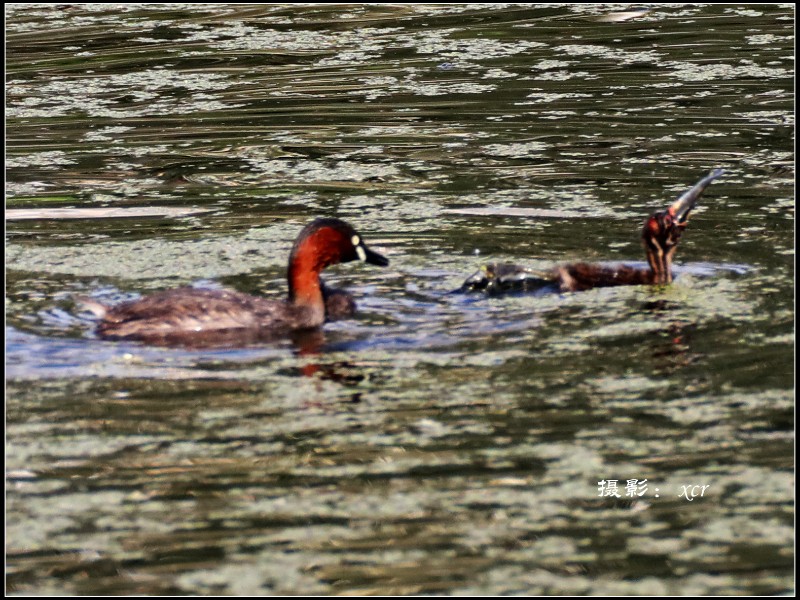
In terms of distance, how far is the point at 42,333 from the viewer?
6.75m

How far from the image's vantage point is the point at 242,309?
681cm

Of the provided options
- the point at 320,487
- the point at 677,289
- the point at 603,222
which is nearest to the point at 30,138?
the point at 603,222

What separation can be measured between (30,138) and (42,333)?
486 centimetres

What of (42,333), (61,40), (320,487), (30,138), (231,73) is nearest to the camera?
(320,487)

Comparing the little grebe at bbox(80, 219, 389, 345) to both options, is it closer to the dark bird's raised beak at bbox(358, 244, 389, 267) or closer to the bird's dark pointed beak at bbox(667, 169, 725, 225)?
the dark bird's raised beak at bbox(358, 244, 389, 267)

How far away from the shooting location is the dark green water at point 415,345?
4621mm

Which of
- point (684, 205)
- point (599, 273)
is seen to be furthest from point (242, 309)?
point (684, 205)

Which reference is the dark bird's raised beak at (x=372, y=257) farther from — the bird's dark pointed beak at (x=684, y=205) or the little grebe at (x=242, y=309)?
the bird's dark pointed beak at (x=684, y=205)

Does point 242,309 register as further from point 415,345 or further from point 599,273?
point 599,273

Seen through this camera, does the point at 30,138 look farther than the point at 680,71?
No

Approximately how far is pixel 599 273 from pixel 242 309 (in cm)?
178

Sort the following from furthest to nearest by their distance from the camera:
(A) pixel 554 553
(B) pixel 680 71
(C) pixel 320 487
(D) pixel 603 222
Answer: (B) pixel 680 71
(D) pixel 603 222
(C) pixel 320 487
(A) pixel 554 553

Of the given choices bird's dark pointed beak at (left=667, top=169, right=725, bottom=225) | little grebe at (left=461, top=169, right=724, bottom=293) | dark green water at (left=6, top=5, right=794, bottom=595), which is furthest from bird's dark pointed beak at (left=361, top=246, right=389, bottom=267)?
bird's dark pointed beak at (left=667, top=169, right=725, bottom=225)

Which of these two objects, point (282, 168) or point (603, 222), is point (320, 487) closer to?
point (603, 222)
